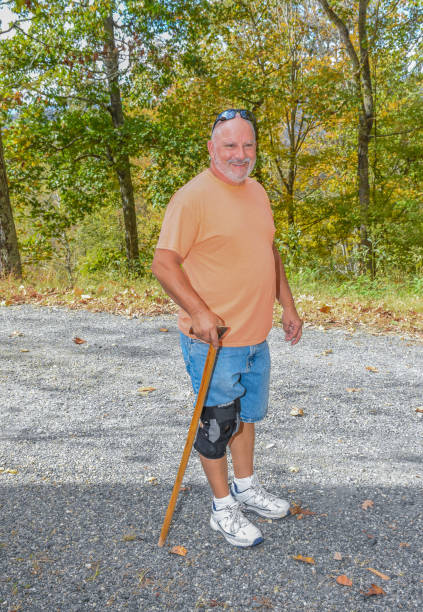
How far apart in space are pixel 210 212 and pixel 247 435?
121 centimetres

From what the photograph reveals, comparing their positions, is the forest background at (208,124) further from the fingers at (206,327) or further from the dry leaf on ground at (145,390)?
the fingers at (206,327)

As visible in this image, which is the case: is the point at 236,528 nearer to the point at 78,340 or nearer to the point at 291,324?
the point at 291,324

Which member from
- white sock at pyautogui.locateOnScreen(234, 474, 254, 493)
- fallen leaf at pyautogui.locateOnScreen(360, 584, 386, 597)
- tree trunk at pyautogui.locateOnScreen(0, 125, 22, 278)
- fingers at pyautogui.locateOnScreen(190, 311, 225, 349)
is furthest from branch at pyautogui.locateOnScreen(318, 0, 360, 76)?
fallen leaf at pyautogui.locateOnScreen(360, 584, 386, 597)

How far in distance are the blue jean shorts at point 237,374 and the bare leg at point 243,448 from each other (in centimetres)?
11

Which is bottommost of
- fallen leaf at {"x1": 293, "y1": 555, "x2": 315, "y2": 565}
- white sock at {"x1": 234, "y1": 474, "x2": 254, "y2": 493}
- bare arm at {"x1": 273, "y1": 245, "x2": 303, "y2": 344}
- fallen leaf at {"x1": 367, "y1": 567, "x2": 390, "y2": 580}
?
fallen leaf at {"x1": 367, "y1": 567, "x2": 390, "y2": 580}

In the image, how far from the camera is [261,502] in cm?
269

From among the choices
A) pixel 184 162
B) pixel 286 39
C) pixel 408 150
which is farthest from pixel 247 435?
pixel 286 39

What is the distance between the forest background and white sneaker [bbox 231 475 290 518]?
4600 mm

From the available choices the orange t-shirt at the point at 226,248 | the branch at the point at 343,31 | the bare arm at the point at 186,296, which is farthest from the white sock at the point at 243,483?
the branch at the point at 343,31

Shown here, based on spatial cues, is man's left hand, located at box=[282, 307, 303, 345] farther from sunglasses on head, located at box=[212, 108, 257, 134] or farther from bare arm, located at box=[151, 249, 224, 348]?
sunglasses on head, located at box=[212, 108, 257, 134]

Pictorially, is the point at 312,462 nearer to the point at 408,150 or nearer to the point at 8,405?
the point at 8,405

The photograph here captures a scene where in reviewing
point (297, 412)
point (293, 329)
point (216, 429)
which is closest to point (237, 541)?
point (216, 429)

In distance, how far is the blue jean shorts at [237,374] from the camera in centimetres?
228

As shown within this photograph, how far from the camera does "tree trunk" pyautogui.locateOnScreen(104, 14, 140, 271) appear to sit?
37.9ft
